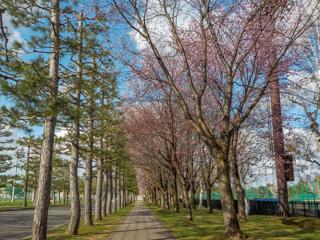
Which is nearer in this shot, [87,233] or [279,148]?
[87,233]

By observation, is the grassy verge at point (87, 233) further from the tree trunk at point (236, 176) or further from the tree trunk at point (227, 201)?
the tree trunk at point (236, 176)

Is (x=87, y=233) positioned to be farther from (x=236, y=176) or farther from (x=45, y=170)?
(x=236, y=176)

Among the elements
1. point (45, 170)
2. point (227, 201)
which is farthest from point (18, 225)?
point (227, 201)

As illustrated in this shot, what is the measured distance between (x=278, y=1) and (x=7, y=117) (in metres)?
8.23

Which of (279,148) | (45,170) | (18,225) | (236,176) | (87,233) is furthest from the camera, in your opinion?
(18,225)

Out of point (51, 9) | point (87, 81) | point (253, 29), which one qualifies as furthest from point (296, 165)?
point (51, 9)

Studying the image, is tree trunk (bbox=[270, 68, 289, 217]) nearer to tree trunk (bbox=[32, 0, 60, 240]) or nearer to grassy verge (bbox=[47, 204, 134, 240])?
grassy verge (bbox=[47, 204, 134, 240])

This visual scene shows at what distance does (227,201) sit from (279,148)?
36.6 feet

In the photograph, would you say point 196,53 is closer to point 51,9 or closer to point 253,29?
point 253,29

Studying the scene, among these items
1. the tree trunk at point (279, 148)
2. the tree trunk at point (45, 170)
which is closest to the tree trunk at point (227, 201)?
the tree trunk at point (45, 170)

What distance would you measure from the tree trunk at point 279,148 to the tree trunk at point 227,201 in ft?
20.4

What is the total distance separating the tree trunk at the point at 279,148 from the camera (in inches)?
780

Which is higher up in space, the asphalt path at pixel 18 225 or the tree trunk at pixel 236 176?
the tree trunk at pixel 236 176

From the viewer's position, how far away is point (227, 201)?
11797 mm
